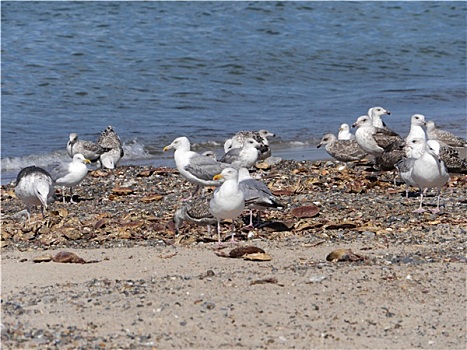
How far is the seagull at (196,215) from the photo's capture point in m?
8.86

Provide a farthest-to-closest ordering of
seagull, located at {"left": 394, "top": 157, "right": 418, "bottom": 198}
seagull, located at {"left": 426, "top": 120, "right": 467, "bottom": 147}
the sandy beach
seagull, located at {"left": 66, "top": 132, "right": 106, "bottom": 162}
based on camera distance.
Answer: seagull, located at {"left": 66, "top": 132, "right": 106, "bottom": 162}
seagull, located at {"left": 426, "top": 120, "right": 467, "bottom": 147}
seagull, located at {"left": 394, "top": 157, "right": 418, "bottom": 198}
the sandy beach

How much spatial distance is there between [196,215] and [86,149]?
238 inches

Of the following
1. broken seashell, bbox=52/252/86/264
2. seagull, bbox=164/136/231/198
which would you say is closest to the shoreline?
seagull, bbox=164/136/231/198

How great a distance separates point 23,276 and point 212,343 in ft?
7.33

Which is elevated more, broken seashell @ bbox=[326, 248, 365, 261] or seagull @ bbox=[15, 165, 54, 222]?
broken seashell @ bbox=[326, 248, 365, 261]

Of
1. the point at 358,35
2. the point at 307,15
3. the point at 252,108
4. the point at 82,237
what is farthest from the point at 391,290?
the point at 307,15

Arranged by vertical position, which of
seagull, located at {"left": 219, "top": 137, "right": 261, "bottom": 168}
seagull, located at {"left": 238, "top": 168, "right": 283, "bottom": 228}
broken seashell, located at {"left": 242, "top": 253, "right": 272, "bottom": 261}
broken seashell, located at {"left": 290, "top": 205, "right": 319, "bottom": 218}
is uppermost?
seagull, located at {"left": 238, "top": 168, "right": 283, "bottom": 228}

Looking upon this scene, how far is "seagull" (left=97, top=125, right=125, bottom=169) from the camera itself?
14133 mm

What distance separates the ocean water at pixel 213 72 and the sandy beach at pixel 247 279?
553 cm

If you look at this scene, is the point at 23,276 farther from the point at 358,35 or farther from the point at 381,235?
the point at 358,35

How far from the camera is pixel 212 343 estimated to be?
5383 mm

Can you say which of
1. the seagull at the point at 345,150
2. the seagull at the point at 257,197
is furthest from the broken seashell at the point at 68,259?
the seagull at the point at 345,150

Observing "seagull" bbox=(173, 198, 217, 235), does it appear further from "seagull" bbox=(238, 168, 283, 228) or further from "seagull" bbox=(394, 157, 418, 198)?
"seagull" bbox=(394, 157, 418, 198)

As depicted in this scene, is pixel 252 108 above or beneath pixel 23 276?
beneath
